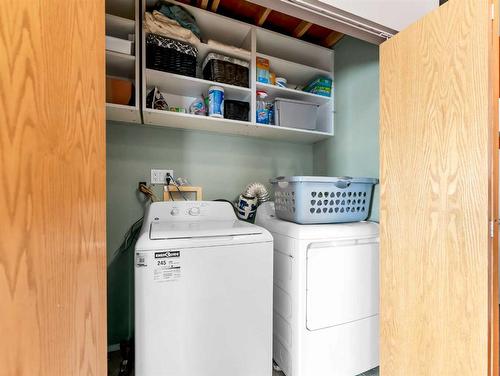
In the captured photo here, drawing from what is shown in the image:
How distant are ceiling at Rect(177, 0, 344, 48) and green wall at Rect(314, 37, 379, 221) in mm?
172

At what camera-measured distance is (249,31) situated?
177 cm

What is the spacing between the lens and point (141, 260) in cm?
108

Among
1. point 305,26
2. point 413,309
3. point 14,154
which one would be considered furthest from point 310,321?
point 305,26

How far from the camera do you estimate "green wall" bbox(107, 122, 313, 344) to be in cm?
175

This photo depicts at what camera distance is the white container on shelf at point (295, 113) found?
1.86 metres

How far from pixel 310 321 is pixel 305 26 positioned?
7.13ft

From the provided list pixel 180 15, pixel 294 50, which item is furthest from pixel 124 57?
pixel 294 50

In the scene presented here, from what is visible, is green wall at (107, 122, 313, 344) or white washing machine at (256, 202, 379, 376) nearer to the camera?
white washing machine at (256, 202, 379, 376)

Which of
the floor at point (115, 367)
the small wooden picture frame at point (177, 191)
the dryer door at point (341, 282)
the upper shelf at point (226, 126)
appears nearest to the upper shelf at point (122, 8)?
the upper shelf at point (226, 126)

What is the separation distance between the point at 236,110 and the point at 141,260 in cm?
123

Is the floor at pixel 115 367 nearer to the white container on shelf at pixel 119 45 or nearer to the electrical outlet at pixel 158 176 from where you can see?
the electrical outlet at pixel 158 176

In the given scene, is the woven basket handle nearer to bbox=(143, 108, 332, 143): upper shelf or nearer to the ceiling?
bbox=(143, 108, 332, 143): upper shelf

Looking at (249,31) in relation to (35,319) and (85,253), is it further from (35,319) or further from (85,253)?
(35,319)

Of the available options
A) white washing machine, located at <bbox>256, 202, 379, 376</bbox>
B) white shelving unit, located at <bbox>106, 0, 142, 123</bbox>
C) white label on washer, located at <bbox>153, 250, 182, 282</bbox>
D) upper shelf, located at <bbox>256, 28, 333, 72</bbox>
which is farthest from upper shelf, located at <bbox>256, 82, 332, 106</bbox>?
white label on washer, located at <bbox>153, 250, 182, 282</bbox>
